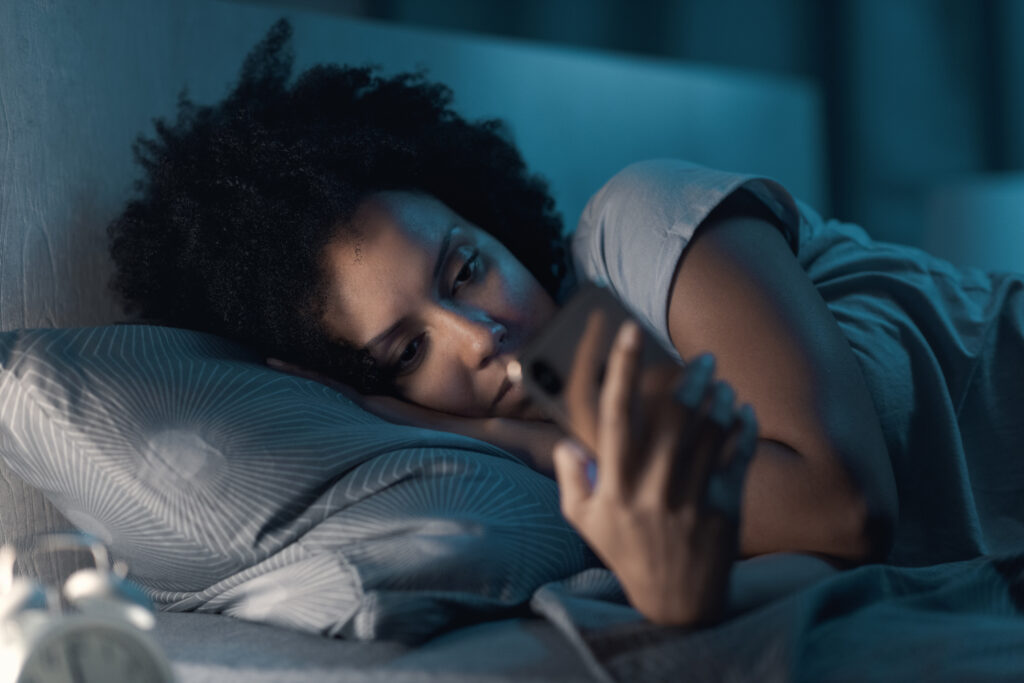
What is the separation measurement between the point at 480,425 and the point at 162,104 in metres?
0.57

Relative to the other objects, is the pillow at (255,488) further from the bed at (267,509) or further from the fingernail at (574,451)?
the fingernail at (574,451)

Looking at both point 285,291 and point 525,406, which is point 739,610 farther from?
point 285,291

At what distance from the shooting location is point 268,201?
1.00 m

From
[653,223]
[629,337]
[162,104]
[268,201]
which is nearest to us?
[629,337]

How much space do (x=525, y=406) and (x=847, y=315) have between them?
35 centimetres

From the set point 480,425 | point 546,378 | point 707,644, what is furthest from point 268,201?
point 707,644

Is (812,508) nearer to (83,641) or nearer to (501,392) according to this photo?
(501,392)

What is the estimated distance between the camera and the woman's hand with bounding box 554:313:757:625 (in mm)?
504

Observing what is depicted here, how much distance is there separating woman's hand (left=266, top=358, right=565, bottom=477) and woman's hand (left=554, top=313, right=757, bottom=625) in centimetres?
40

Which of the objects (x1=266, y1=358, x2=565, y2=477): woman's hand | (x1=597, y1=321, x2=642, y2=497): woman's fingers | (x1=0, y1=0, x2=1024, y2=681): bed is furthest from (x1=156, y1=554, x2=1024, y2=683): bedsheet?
(x1=266, y1=358, x2=565, y2=477): woman's hand

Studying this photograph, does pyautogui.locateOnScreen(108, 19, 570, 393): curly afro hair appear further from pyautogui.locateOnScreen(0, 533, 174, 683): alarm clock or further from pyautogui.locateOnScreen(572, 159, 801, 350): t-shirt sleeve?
pyautogui.locateOnScreen(0, 533, 174, 683): alarm clock

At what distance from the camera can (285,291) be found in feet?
3.28

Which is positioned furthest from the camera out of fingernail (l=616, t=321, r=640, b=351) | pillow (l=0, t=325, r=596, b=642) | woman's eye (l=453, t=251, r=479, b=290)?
woman's eye (l=453, t=251, r=479, b=290)

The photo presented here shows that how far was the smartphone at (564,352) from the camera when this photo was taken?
20.7 inches
